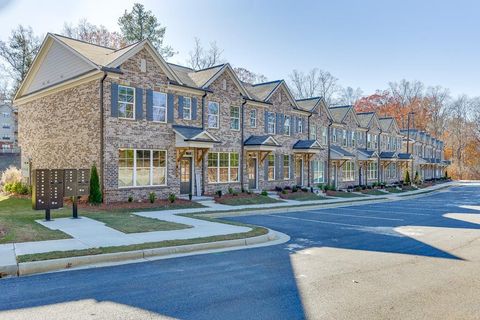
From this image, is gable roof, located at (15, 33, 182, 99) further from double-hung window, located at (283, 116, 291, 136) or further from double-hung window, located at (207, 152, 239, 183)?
double-hung window, located at (283, 116, 291, 136)

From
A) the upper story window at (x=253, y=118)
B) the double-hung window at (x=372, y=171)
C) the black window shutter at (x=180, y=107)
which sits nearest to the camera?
the black window shutter at (x=180, y=107)

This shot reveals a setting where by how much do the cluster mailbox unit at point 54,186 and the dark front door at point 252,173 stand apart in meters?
14.3

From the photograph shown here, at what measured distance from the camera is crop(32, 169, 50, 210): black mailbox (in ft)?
38.9

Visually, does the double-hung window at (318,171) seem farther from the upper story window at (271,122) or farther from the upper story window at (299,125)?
the upper story window at (271,122)

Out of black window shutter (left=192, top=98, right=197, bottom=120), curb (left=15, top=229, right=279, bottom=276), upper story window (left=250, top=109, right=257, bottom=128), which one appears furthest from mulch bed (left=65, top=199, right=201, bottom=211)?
upper story window (left=250, top=109, right=257, bottom=128)

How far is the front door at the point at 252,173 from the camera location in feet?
86.2

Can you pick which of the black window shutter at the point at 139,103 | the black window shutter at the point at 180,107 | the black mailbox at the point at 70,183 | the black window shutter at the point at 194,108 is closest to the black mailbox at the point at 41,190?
the black mailbox at the point at 70,183

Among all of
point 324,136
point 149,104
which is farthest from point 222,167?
point 324,136

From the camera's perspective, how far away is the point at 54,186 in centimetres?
1234

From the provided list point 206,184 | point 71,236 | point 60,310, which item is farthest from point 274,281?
point 206,184

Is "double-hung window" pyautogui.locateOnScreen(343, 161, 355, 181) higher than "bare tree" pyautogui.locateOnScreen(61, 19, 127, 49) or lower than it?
lower

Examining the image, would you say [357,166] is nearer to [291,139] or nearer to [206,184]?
[291,139]

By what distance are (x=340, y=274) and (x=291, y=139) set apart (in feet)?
77.0

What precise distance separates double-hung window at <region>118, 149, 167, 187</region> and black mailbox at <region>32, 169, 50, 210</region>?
623 centimetres
